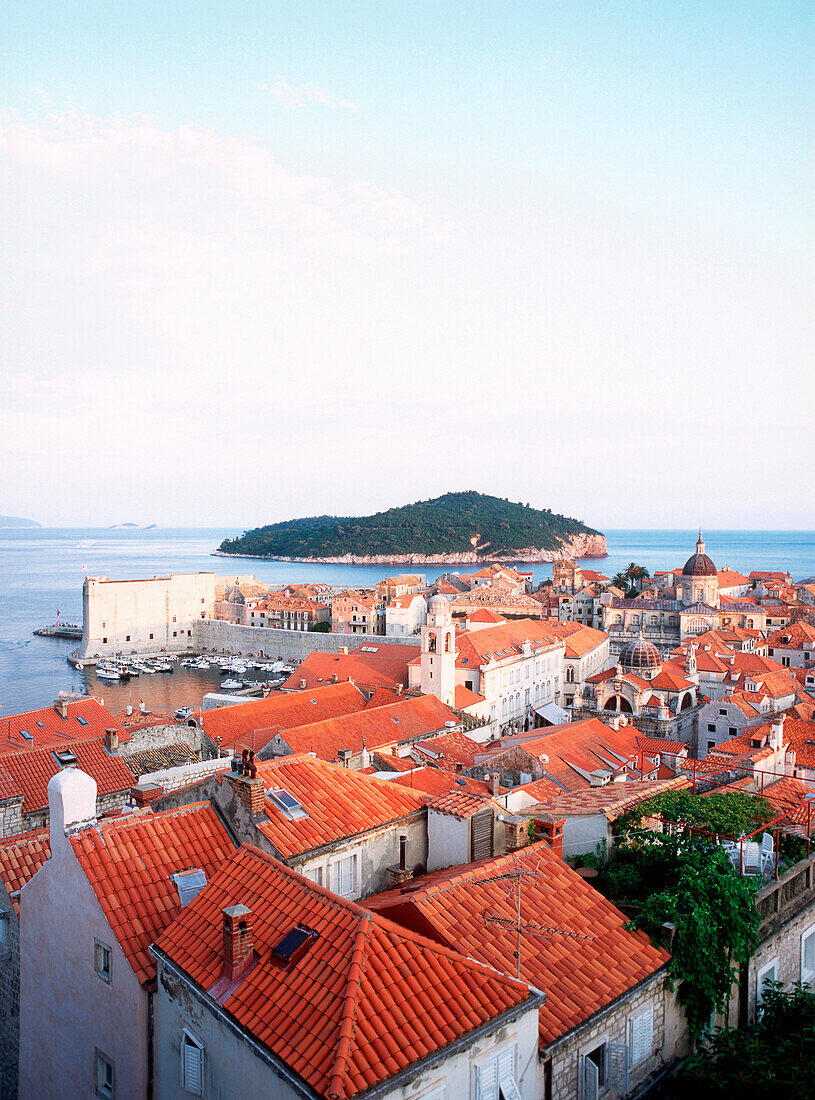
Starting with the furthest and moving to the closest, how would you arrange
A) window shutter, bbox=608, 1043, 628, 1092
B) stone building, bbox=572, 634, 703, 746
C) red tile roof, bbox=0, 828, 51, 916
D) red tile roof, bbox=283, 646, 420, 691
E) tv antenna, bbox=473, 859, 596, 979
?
red tile roof, bbox=283, 646, 420, 691, stone building, bbox=572, 634, 703, 746, red tile roof, bbox=0, 828, 51, 916, tv antenna, bbox=473, 859, 596, 979, window shutter, bbox=608, 1043, 628, 1092

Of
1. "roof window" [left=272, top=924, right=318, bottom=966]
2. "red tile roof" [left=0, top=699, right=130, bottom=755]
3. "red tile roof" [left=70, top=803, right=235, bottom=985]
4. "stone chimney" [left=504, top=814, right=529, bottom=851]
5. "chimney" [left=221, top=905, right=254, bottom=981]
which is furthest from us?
"red tile roof" [left=0, top=699, right=130, bottom=755]

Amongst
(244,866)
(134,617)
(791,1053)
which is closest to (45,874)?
(244,866)

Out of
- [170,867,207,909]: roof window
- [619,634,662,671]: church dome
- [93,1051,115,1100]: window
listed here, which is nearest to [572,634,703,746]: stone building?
[619,634,662,671]: church dome

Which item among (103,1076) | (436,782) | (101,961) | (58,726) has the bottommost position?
(103,1076)

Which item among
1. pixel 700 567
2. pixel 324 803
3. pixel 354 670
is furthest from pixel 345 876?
pixel 700 567

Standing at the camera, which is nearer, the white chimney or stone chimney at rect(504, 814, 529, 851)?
the white chimney

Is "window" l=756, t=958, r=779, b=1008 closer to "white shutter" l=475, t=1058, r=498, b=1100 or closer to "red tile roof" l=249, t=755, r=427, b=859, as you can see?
"white shutter" l=475, t=1058, r=498, b=1100

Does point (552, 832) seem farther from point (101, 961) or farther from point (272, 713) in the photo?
point (272, 713)
